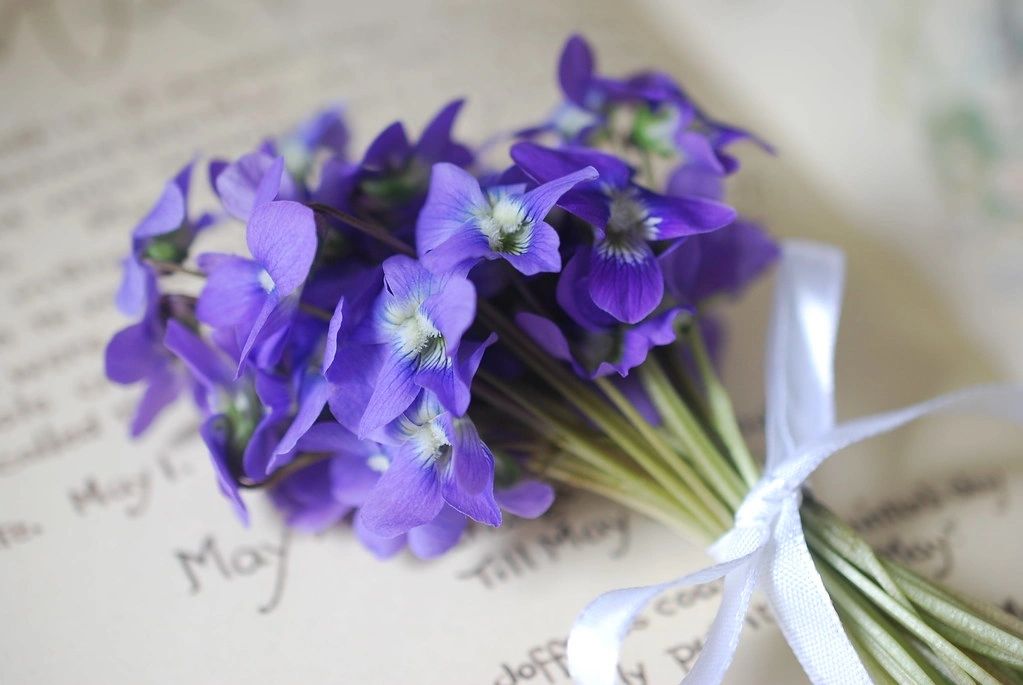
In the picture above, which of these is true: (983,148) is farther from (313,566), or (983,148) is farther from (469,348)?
(313,566)

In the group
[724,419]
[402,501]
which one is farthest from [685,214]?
[402,501]

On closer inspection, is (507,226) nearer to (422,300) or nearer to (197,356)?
(422,300)

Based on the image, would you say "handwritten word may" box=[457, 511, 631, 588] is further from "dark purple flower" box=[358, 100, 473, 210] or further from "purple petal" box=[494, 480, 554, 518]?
"dark purple flower" box=[358, 100, 473, 210]

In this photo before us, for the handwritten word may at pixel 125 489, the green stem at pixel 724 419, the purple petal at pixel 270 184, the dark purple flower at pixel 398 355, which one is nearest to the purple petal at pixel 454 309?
the dark purple flower at pixel 398 355

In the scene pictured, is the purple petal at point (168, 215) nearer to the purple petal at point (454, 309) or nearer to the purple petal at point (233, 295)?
the purple petal at point (233, 295)

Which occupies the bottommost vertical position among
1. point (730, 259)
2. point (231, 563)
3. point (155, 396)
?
point (231, 563)

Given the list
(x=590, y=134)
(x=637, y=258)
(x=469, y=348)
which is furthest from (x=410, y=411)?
(x=590, y=134)
